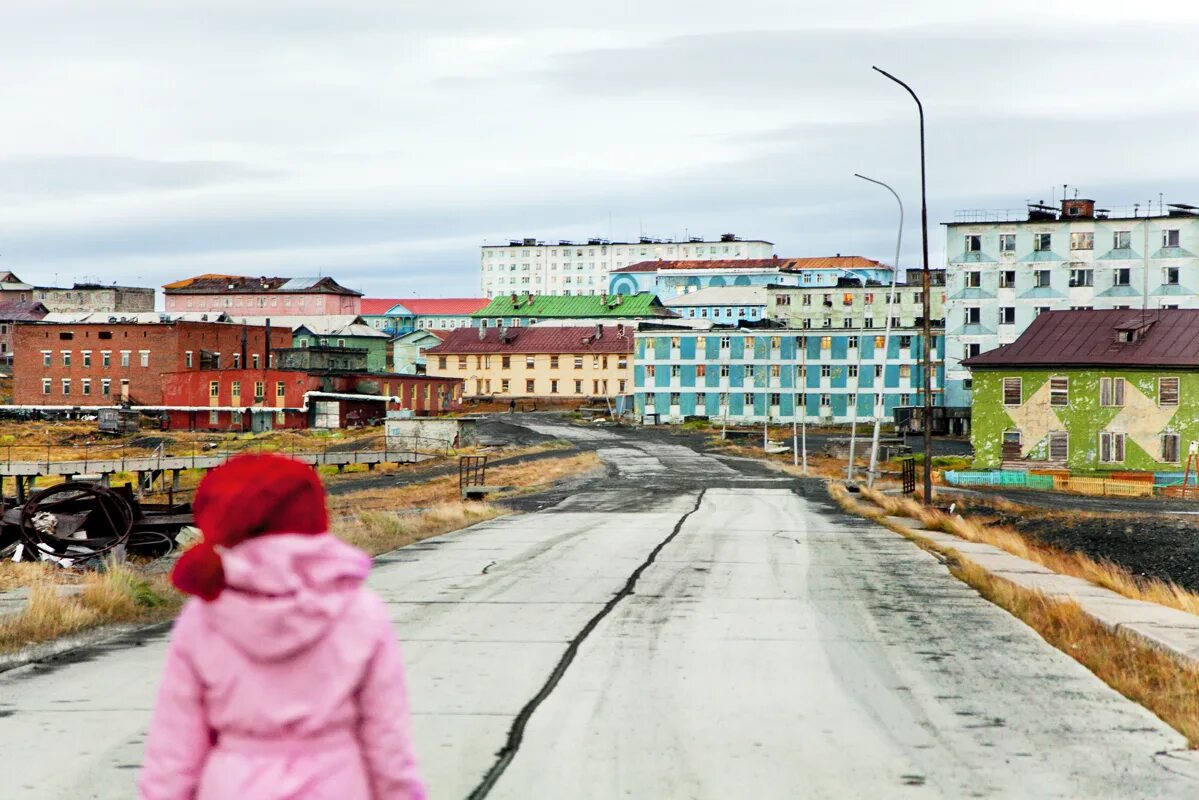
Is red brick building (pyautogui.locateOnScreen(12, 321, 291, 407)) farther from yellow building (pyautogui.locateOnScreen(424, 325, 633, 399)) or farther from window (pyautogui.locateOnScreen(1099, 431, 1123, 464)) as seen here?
window (pyautogui.locateOnScreen(1099, 431, 1123, 464))

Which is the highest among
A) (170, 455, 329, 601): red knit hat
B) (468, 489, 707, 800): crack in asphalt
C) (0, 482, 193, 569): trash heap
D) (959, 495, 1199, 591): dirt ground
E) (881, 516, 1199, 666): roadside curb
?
(170, 455, 329, 601): red knit hat

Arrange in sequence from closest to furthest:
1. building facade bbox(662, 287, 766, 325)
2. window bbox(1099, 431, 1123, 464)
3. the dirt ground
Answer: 1. the dirt ground
2. window bbox(1099, 431, 1123, 464)
3. building facade bbox(662, 287, 766, 325)

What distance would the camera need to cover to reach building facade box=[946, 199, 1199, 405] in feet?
315

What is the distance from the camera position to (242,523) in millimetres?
4160

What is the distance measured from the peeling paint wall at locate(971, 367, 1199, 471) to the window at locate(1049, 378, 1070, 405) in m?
0.17

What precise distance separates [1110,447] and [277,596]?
6701 cm

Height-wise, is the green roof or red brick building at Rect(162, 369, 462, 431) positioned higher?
the green roof

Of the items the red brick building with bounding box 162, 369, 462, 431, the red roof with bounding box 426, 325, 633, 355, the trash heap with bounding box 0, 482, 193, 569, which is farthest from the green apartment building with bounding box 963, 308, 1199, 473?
the red roof with bounding box 426, 325, 633, 355

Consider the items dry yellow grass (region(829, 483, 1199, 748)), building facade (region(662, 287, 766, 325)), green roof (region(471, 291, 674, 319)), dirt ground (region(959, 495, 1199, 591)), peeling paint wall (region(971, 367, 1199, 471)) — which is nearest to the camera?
dry yellow grass (region(829, 483, 1199, 748))

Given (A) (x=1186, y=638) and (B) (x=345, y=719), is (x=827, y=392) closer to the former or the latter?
(A) (x=1186, y=638)

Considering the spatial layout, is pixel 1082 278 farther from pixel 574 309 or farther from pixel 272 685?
pixel 272 685

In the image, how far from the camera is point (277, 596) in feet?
13.4

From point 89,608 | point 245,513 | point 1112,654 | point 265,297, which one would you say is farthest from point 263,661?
point 265,297

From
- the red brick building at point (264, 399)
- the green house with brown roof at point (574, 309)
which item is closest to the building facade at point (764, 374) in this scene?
the red brick building at point (264, 399)
